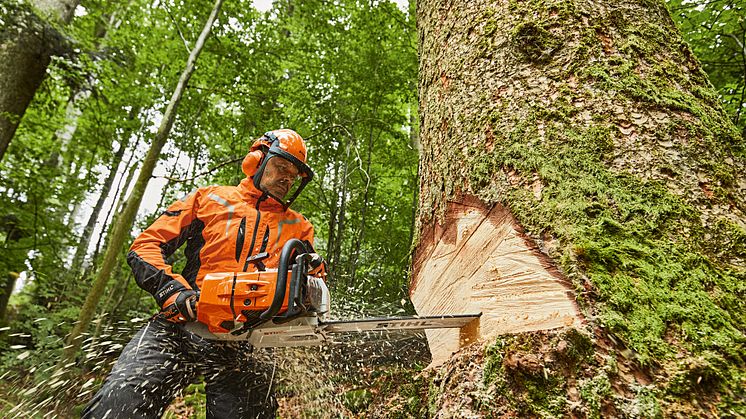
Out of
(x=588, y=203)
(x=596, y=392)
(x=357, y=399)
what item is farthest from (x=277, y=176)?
(x=357, y=399)

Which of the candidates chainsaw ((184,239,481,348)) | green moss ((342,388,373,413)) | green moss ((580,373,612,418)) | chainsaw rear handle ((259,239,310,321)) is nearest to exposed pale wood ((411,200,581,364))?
green moss ((580,373,612,418))

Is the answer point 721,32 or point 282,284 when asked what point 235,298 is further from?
point 721,32

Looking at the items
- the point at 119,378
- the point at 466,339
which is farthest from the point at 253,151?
the point at 466,339

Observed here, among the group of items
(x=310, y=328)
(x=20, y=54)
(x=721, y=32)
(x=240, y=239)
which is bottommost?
(x=310, y=328)

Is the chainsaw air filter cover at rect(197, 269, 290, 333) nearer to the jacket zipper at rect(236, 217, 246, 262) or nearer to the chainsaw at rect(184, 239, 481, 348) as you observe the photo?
the chainsaw at rect(184, 239, 481, 348)

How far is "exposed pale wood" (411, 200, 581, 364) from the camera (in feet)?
3.47

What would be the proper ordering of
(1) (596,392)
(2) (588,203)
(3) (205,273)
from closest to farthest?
1. (1) (596,392)
2. (2) (588,203)
3. (3) (205,273)

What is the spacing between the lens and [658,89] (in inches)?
48.6

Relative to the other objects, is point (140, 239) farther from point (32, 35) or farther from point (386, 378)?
point (32, 35)

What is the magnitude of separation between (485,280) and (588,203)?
373 millimetres

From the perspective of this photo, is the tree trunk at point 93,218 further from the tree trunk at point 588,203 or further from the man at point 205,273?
the tree trunk at point 588,203

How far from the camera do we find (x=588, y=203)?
1.09 metres

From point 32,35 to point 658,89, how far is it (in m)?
6.06

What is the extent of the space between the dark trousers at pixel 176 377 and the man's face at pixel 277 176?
0.88 metres
